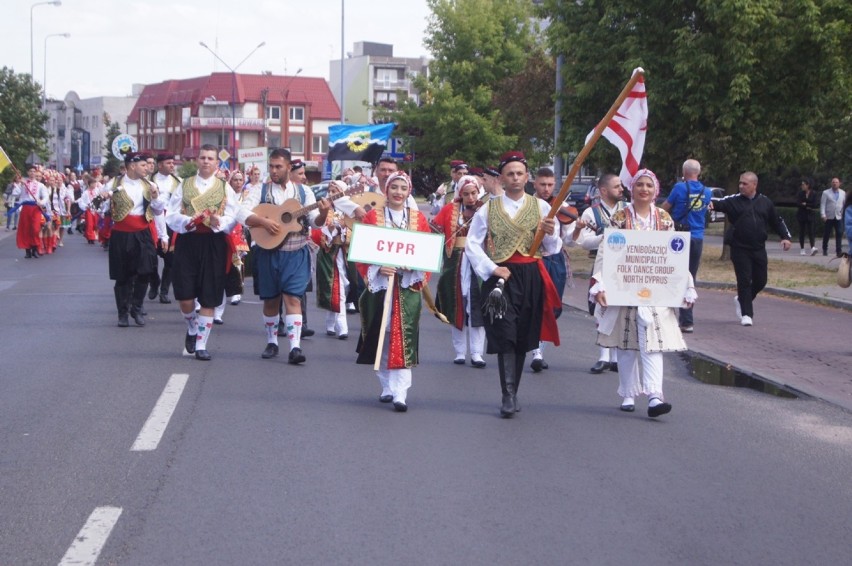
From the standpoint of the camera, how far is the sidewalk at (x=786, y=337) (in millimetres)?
11201

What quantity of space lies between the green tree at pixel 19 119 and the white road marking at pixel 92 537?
4815 cm

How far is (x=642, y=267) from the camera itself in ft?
29.3

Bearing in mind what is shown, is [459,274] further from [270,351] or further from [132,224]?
[132,224]

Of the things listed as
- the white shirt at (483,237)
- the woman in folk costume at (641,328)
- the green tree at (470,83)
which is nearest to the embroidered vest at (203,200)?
the white shirt at (483,237)

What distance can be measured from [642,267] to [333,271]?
5.02 meters

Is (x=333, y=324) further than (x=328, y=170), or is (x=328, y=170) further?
(x=328, y=170)

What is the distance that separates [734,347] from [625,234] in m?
4.85

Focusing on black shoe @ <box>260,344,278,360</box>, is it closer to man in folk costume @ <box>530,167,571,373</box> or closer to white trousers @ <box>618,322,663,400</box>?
man in folk costume @ <box>530,167,571,373</box>

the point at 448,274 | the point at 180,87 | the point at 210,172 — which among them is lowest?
the point at 448,274

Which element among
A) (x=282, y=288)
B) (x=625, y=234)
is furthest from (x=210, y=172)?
(x=625, y=234)

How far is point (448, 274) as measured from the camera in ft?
39.2

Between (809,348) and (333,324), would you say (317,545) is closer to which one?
(333,324)

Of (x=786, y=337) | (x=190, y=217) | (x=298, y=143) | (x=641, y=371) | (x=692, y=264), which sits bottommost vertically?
(x=786, y=337)

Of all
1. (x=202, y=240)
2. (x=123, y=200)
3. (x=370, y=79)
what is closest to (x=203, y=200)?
(x=202, y=240)
